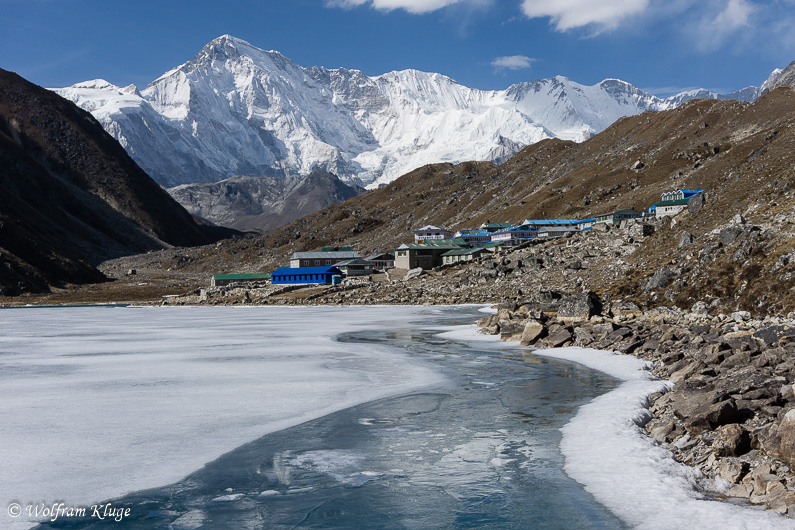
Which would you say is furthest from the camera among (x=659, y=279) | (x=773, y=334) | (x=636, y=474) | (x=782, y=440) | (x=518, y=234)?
(x=518, y=234)

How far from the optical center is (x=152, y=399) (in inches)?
1042

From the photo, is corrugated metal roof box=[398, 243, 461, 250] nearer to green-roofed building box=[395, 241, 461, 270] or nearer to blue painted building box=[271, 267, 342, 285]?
green-roofed building box=[395, 241, 461, 270]

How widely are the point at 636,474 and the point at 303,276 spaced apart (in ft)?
459

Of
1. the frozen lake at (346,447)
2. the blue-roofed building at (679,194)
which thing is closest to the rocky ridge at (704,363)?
the frozen lake at (346,447)

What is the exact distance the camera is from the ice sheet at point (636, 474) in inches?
516

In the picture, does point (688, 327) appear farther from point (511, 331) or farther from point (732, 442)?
point (732, 442)

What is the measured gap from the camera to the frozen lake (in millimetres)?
14016

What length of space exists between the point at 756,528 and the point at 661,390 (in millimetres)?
12692

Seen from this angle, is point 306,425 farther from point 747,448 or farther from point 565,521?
point 747,448

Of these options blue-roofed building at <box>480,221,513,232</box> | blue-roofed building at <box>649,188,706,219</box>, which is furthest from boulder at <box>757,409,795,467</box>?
blue-roofed building at <box>480,221,513,232</box>

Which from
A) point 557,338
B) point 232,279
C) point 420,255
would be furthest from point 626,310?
point 232,279

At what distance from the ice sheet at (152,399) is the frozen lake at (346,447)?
101mm

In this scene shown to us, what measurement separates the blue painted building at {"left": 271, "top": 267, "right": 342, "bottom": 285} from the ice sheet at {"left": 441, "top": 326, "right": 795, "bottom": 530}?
12983 cm

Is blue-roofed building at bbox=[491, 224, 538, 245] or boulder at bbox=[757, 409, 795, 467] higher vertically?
blue-roofed building at bbox=[491, 224, 538, 245]
